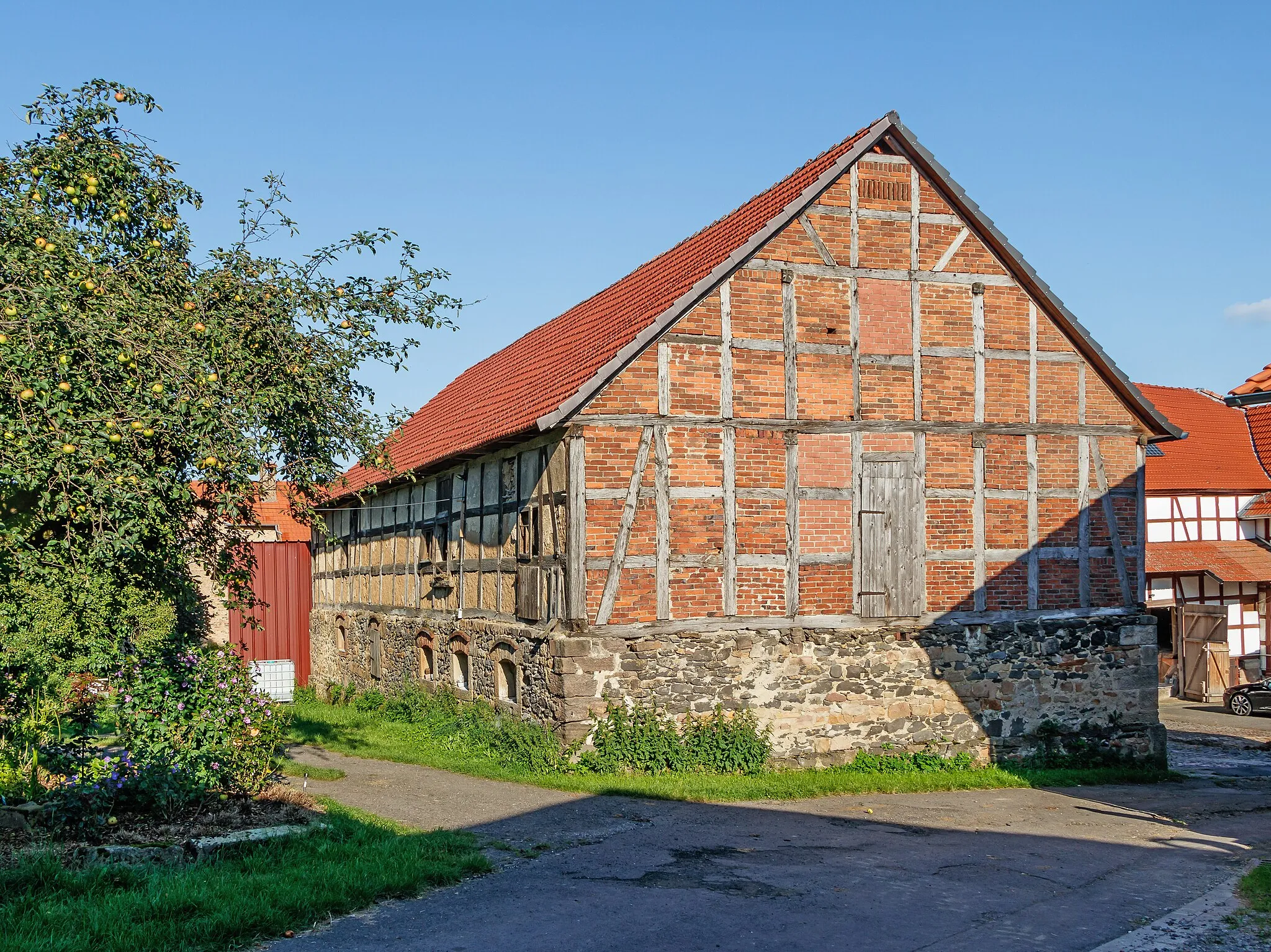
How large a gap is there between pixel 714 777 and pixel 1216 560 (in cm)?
1925

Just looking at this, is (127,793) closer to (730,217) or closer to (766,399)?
(766,399)

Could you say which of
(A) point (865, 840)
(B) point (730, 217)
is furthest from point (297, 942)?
(B) point (730, 217)

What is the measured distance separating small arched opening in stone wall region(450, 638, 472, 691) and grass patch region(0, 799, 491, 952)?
7.90 m

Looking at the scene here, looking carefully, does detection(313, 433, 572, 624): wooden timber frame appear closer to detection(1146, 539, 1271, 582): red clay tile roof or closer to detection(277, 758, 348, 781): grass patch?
detection(277, 758, 348, 781): grass patch

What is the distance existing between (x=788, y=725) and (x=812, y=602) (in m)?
1.63

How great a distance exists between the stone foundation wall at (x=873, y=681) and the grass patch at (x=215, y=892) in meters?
4.55

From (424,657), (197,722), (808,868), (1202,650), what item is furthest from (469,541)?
(1202,650)

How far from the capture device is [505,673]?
15797mm

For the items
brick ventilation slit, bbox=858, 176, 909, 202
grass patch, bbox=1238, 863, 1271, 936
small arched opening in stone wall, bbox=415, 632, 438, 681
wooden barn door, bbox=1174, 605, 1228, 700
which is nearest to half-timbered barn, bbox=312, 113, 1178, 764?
brick ventilation slit, bbox=858, 176, 909, 202

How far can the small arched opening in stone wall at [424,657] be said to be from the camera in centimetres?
1902

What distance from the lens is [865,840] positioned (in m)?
10.9

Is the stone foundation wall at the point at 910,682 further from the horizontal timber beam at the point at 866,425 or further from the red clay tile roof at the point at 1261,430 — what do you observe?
the red clay tile roof at the point at 1261,430

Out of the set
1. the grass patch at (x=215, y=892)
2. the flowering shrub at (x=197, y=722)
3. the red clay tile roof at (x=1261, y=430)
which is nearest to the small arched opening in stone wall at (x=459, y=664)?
the flowering shrub at (x=197, y=722)

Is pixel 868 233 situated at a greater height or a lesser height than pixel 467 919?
greater
